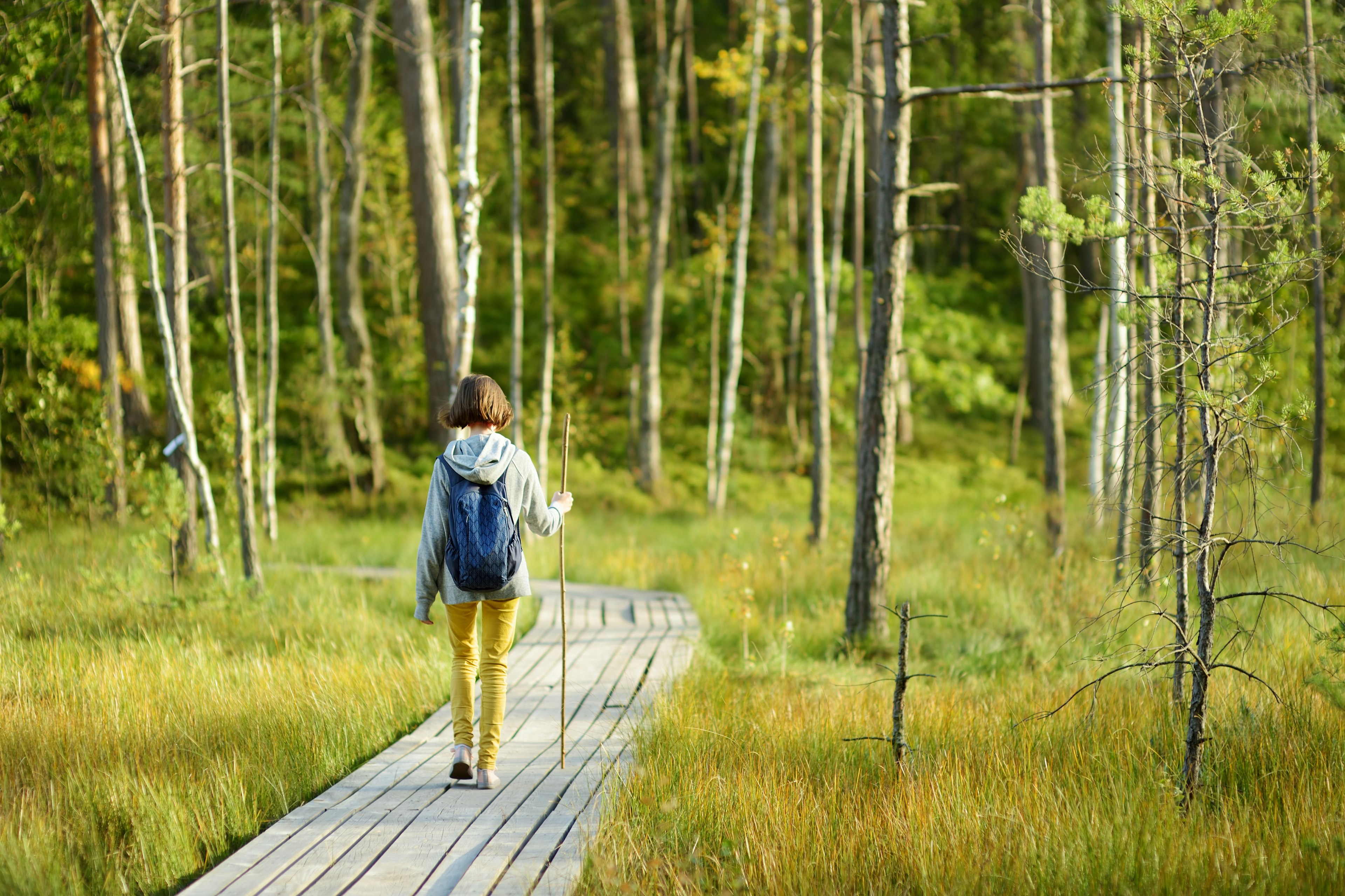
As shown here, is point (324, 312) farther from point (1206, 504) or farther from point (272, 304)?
point (1206, 504)

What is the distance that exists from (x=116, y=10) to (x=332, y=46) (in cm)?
1091

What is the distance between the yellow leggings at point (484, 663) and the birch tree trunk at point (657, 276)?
1328 centimetres

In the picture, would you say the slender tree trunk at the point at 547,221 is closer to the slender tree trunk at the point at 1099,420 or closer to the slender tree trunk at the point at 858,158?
the slender tree trunk at the point at 858,158

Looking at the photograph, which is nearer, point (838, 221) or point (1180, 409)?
point (1180, 409)

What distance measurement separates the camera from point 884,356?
730 centimetres

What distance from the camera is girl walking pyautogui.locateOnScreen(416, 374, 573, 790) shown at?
168 inches

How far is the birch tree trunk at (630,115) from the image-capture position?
18.5 meters

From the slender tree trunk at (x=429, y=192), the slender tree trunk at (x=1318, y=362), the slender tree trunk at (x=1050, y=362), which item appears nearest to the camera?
the slender tree trunk at (x=1318, y=362)

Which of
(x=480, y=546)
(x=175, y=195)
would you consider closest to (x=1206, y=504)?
(x=480, y=546)

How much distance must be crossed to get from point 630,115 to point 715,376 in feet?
20.5

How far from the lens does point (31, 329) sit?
1274 centimetres

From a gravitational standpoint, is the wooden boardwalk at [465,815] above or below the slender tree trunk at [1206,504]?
below

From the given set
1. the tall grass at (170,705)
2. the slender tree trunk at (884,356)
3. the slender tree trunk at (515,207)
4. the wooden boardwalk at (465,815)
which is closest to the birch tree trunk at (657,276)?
the slender tree trunk at (515,207)

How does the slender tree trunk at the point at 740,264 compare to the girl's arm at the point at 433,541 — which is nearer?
the girl's arm at the point at 433,541
